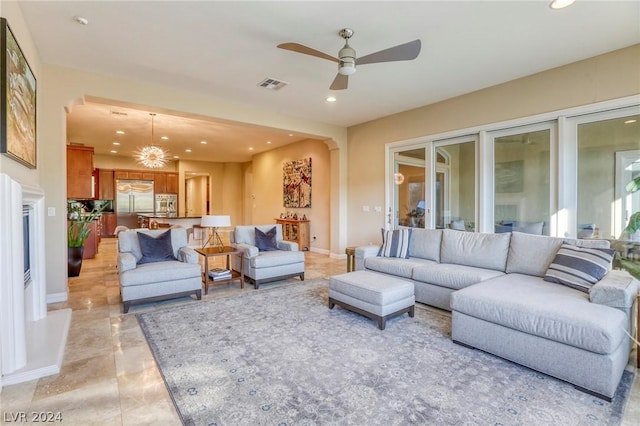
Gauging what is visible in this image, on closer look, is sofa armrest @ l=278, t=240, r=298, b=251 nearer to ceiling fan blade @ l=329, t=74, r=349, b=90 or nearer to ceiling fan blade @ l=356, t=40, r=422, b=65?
ceiling fan blade @ l=329, t=74, r=349, b=90

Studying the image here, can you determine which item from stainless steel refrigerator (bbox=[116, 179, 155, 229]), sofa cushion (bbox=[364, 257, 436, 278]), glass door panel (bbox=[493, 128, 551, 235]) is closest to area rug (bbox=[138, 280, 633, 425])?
sofa cushion (bbox=[364, 257, 436, 278])

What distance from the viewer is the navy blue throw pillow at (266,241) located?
5.05 meters

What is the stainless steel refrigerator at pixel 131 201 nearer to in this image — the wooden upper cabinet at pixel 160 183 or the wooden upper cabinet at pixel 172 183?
the wooden upper cabinet at pixel 160 183

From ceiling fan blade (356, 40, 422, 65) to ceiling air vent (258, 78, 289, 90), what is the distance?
1.64 metres

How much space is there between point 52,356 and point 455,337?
3270 mm

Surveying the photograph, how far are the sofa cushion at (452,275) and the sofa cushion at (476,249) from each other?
11 cm

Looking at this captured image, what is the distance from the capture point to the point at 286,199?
8.90 m

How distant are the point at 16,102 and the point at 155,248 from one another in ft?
6.92

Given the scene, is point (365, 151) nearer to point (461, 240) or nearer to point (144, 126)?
point (461, 240)

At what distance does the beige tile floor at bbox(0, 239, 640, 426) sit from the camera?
1826mm

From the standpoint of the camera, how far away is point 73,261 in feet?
16.6

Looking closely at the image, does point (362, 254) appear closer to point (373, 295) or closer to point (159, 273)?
point (373, 295)

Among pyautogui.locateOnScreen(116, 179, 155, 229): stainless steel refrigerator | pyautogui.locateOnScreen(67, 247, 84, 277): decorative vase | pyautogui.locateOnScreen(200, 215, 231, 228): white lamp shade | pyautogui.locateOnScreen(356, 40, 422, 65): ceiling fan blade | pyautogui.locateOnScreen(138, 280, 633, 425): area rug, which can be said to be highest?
pyautogui.locateOnScreen(356, 40, 422, 65): ceiling fan blade

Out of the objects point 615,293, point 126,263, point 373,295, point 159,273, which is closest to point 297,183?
point 159,273
